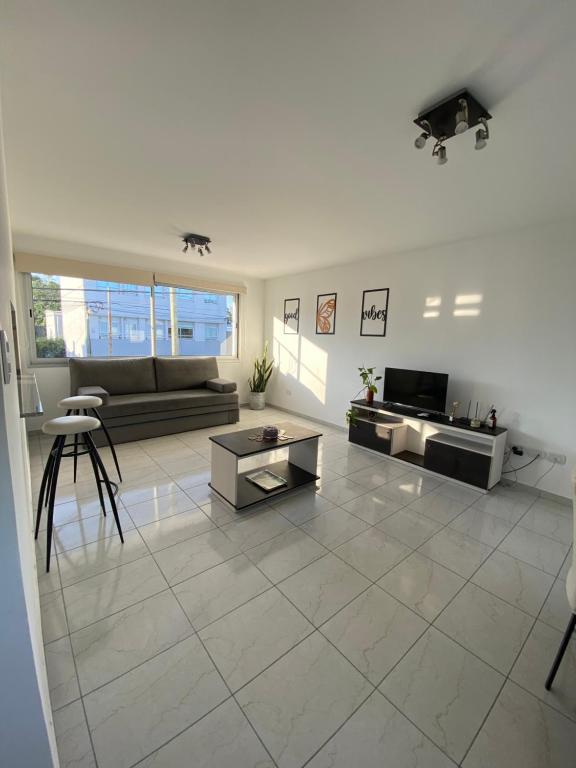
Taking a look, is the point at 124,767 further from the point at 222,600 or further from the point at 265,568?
the point at 265,568

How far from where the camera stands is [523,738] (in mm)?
1147

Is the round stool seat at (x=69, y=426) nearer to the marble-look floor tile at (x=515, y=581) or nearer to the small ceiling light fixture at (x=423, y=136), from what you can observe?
the small ceiling light fixture at (x=423, y=136)

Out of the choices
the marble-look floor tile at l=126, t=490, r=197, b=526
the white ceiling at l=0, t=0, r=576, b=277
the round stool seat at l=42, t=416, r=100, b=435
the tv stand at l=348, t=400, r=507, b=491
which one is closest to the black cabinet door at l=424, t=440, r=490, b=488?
the tv stand at l=348, t=400, r=507, b=491

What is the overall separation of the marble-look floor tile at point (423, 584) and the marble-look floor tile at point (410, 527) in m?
0.19

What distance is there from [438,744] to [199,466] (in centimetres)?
264

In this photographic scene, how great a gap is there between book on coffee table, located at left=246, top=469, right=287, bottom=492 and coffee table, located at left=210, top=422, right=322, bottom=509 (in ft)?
0.10

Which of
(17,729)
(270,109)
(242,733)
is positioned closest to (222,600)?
(242,733)

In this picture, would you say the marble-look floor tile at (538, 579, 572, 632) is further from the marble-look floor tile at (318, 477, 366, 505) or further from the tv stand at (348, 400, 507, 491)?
the marble-look floor tile at (318, 477, 366, 505)

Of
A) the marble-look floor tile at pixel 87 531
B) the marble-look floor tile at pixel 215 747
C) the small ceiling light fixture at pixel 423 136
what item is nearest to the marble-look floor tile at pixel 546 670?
the marble-look floor tile at pixel 215 747

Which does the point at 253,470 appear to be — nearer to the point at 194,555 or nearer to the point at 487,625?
the point at 194,555

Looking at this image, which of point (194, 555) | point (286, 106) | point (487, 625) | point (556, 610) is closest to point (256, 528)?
point (194, 555)

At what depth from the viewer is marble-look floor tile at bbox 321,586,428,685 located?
1.39m

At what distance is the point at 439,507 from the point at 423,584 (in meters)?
0.99

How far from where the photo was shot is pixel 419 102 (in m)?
1.43
